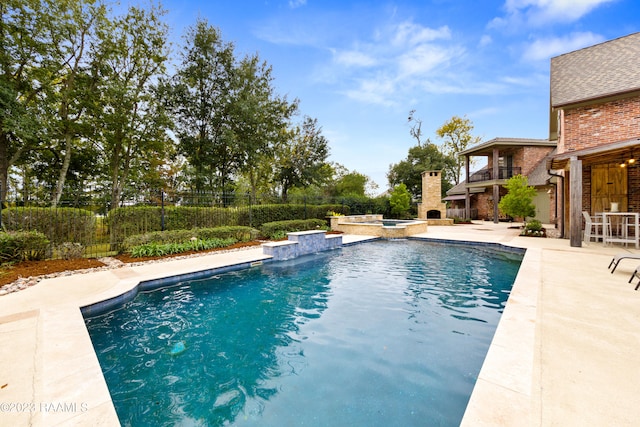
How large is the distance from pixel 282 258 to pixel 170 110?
12133 mm

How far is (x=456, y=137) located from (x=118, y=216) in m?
33.1

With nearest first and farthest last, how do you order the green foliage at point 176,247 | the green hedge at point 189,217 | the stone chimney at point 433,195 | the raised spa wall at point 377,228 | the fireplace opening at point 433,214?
the green foliage at point 176,247 < the green hedge at point 189,217 < the raised spa wall at point 377,228 < the stone chimney at point 433,195 < the fireplace opening at point 433,214

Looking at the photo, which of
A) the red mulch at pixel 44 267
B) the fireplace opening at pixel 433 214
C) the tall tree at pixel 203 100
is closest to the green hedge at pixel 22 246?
the red mulch at pixel 44 267

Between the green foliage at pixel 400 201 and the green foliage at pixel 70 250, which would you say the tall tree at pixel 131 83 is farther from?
the green foliage at pixel 400 201

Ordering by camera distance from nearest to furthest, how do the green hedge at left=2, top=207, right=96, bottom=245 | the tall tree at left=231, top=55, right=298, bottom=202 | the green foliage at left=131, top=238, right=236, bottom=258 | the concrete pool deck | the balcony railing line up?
1. the concrete pool deck
2. the green hedge at left=2, top=207, right=96, bottom=245
3. the green foliage at left=131, top=238, right=236, bottom=258
4. the tall tree at left=231, top=55, right=298, bottom=202
5. the balcony railing

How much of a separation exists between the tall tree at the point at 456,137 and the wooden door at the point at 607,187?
20.9m

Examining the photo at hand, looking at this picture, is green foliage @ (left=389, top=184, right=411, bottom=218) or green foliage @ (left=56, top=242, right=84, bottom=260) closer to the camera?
green foliage @ (left=56, top=242, right=84, bottom=260)

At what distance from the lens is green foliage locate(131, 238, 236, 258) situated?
7.65m

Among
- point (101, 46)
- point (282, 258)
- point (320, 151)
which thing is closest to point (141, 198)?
point (282, 258)

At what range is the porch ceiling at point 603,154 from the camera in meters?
7.01

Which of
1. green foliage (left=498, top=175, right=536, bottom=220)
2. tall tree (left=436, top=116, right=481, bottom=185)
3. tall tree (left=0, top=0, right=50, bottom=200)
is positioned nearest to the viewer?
tall tree (left=0, top=0, right=50, bottom=200)

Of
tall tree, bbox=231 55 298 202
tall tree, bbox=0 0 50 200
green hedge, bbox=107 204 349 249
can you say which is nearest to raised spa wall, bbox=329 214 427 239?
green hedge, bbox=107 204 349 249

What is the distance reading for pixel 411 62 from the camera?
1455cm

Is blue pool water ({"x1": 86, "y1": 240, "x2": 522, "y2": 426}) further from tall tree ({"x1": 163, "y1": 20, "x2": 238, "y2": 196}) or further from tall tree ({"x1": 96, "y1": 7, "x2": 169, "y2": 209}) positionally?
tall tree ({"x1": 96, "y1": 7, "x2": 169, "y2": 209})
